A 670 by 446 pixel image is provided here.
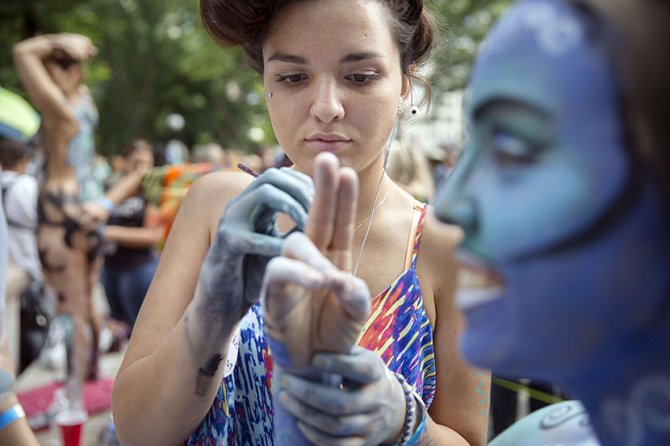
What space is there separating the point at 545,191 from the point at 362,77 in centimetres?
89

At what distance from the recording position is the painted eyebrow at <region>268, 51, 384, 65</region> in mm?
1504

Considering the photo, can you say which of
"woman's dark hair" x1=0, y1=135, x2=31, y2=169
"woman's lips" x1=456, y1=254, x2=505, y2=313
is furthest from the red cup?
"woman's lips" x1=456, y1=254, x2=505, y2=313

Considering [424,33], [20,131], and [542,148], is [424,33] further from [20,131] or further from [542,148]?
[20,131]

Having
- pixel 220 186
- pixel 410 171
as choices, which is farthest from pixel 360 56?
pixel 410 171

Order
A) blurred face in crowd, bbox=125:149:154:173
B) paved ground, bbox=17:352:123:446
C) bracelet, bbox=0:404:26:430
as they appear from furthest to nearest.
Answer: blurred face in crowd, bbox=125:149:154:173
paved ground, bbox=17:352:123:446
bracelet, bbox=0:404:26:430

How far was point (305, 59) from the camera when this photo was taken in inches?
59.3

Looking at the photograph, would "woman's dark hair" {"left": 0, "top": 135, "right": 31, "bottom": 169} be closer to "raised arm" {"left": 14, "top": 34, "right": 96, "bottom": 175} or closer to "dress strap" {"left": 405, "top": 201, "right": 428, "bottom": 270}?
"raised arm" {"left": 14, "top": 34, "right": 96, "bottom": 175}

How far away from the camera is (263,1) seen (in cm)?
152

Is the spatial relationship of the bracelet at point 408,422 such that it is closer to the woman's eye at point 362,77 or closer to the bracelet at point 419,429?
the bracelet at point 419,429

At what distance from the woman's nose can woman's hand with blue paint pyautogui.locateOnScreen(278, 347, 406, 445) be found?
625mm

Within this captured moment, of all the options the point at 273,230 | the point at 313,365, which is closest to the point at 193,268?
the point at 273,230

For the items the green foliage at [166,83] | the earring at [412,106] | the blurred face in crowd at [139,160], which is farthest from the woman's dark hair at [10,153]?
the green foliage at [166,83]

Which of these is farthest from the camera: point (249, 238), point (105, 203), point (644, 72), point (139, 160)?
point (139, 160)

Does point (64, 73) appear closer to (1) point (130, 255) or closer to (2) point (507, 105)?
(1) point (130, 255)
